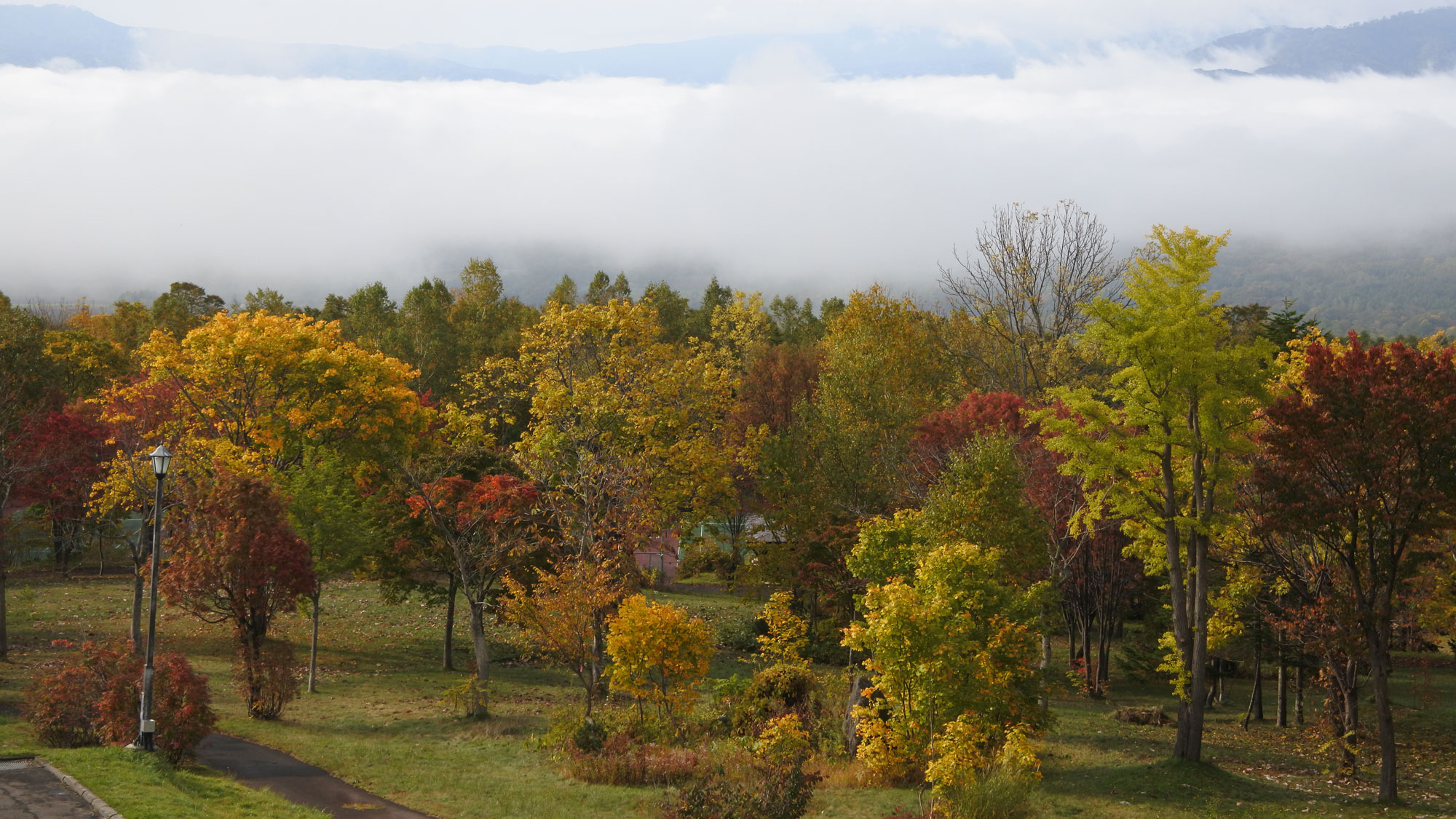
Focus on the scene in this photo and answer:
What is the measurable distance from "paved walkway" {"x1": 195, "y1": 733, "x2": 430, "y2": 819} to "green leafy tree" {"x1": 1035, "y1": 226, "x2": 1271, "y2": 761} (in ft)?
55.3

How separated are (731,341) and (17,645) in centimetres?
6093

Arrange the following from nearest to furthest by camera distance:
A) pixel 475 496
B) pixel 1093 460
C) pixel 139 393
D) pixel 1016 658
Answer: pixel 1016 658
pixel 1093 460
pixel 475 496
pixel 139 393

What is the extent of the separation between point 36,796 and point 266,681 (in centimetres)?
1086

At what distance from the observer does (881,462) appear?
39.2 metres

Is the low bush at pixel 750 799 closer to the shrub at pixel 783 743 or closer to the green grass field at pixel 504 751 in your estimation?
the green grass field at pixel 504 751

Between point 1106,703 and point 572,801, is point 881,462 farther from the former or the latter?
point 572,801

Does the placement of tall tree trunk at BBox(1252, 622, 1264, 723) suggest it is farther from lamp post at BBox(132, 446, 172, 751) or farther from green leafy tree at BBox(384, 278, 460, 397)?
green leafy tree at BBox(384, 278, 460, 397)

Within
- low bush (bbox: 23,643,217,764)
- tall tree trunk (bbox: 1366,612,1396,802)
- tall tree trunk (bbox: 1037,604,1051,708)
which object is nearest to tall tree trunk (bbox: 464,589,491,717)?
low bush (bbox: 23,643,217,764)

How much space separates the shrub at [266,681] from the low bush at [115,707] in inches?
196

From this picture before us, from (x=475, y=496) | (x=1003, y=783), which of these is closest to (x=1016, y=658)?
(x=1003, y=783)

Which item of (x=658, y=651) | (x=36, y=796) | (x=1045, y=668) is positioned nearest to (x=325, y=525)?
(x=658, y=651)

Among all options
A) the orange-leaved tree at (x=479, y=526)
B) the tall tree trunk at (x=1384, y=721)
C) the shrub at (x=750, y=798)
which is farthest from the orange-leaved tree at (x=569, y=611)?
the tall tree trunk at (x=1384, y=721)

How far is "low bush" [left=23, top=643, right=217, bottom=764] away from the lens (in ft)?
67.5

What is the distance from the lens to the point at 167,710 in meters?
20.6
